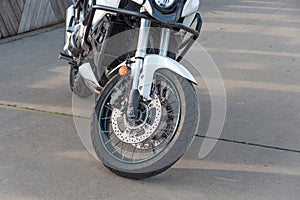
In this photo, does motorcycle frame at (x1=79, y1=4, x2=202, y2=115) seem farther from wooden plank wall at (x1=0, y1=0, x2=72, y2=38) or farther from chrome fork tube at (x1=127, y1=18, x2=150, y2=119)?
wooden plank wall at (x1=0, y1=0, x2=72, y2=38)

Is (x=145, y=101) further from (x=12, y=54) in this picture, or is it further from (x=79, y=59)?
(x=12, y=54)

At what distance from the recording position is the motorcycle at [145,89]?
2895 millimetres

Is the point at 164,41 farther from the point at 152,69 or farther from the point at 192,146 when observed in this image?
the point at 192,146

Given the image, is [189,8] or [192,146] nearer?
[189,8]

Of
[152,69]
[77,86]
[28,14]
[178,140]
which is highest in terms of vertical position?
[152,69]

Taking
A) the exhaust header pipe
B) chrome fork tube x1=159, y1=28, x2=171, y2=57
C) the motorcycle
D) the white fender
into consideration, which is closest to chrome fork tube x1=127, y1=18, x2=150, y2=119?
the motorcycle

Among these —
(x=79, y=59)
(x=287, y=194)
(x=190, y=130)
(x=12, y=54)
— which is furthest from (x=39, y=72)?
(x=287, y=194)

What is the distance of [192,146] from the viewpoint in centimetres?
347

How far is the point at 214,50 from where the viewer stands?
19.3 ft

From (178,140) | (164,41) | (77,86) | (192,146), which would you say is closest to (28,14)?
(77,86)

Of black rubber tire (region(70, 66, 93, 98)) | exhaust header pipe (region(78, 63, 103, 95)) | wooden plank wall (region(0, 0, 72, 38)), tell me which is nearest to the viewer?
exhaust header pipe (region(78, 63, 103, 95))

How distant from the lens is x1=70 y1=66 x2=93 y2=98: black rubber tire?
4186 mm

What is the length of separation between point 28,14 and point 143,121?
3.81m

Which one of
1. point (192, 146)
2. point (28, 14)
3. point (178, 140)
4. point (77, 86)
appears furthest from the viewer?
point (28, 14)
